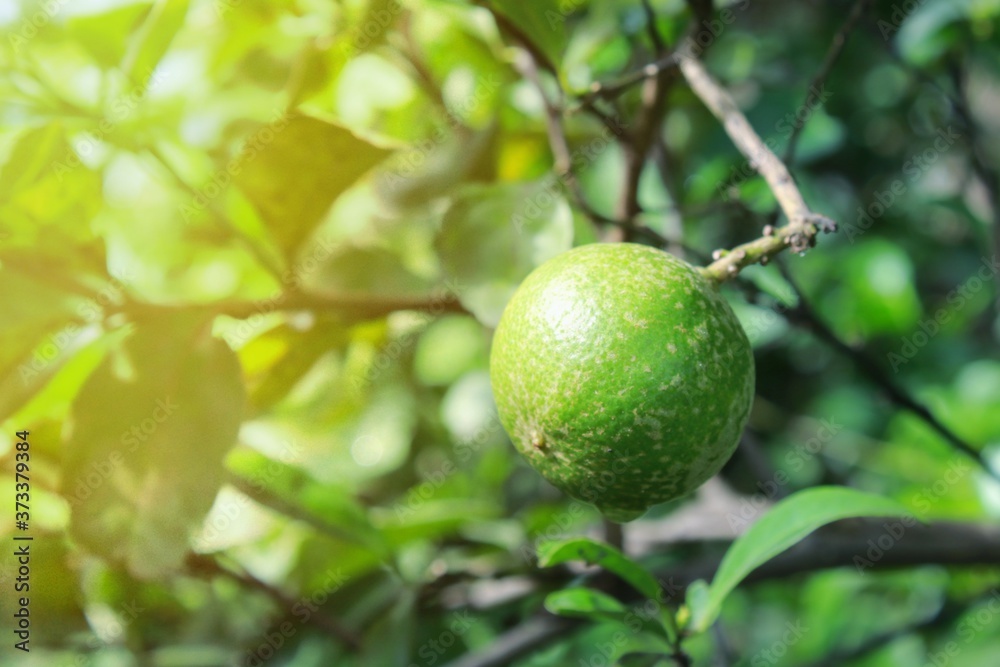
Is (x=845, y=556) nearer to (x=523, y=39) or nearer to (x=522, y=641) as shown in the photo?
(x=522, y=641)

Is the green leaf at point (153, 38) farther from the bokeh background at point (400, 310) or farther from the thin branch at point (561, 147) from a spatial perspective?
the thin branch at point (561, 147)

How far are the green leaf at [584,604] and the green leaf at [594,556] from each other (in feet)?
0.11

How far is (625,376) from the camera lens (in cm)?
69

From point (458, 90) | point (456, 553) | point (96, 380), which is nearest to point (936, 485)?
point (456, 553)

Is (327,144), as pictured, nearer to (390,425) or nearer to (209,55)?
(209,55)

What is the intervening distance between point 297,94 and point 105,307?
0.35m
